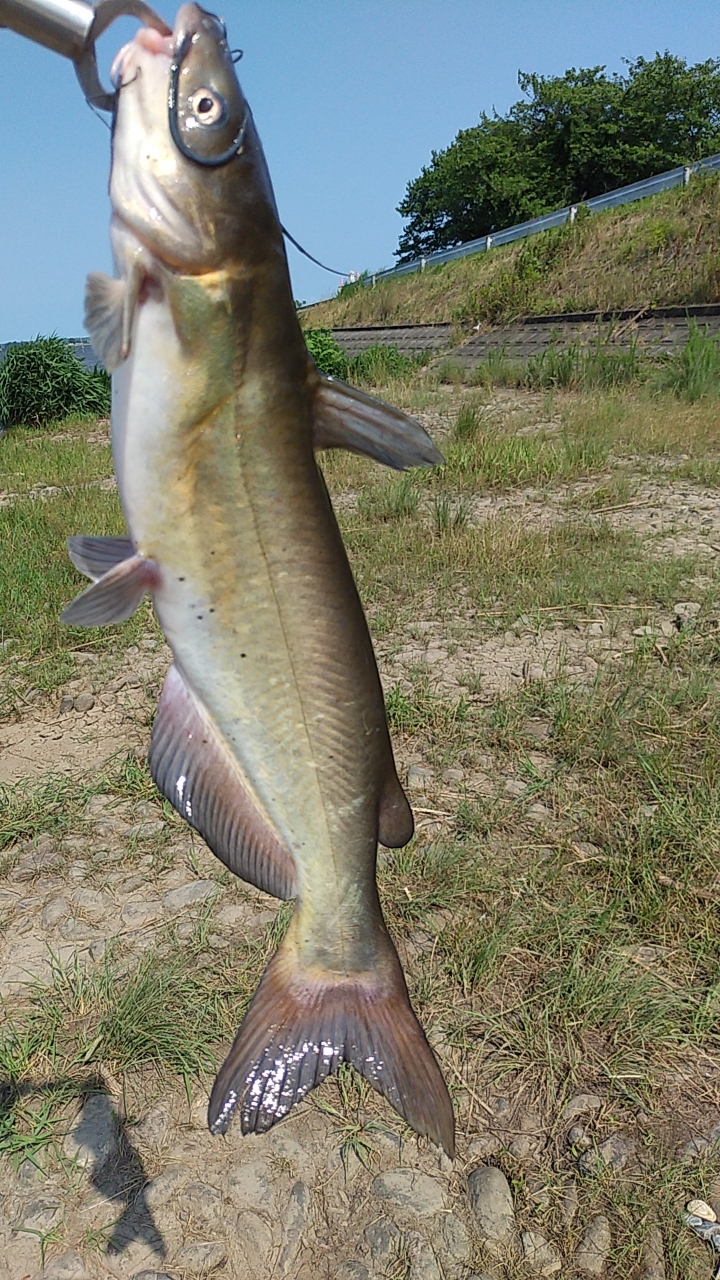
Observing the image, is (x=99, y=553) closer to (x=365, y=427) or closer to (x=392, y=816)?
(x=365, y=427)

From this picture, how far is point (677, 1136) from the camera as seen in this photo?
1.95 metres

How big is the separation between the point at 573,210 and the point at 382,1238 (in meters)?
21.6

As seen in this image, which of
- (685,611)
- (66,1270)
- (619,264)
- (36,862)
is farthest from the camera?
(619,264)

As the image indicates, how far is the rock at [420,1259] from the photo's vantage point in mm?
1759

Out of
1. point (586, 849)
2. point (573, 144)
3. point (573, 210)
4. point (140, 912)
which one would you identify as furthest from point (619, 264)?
point (573, 144)

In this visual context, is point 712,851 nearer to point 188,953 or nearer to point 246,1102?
point 188,953

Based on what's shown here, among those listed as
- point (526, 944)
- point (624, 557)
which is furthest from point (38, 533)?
point (526, 944)

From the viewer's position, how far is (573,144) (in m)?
33.0

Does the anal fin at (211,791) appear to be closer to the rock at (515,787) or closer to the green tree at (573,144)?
the rock at (515,787)

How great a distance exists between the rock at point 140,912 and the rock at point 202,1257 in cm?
92

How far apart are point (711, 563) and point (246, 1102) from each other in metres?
4.33

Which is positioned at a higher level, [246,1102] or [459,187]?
[459,187]

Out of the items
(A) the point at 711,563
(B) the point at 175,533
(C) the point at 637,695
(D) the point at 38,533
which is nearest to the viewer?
(B) the point at 175,533

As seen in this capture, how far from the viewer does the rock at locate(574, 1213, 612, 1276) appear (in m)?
1.76
